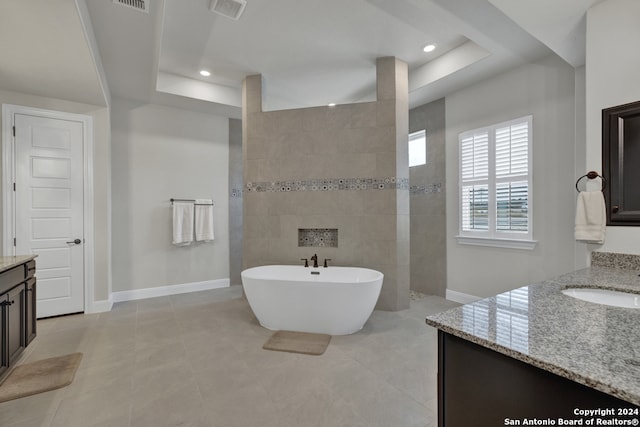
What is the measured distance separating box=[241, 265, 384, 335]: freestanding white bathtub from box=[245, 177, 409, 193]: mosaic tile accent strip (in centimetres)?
123

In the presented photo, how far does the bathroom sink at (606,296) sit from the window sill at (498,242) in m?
1.97

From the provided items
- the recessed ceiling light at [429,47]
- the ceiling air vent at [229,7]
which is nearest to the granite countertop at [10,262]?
the ceiling air vent at [229,7]

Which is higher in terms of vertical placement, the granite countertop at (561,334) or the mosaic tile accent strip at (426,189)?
the mosaic tile accent strip at (426,189)

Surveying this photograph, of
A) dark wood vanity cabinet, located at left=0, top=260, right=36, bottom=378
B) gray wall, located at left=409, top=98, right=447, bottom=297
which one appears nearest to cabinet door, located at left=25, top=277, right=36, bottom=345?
dark wood vanity cabinet, located at left=0, top=260, right=36, bottom=378

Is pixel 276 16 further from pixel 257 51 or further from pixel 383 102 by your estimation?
pixel 383 102

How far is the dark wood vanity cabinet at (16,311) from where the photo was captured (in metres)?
2.10

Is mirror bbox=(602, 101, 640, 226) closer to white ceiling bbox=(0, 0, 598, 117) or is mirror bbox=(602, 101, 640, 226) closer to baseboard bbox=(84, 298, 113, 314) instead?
white ceiling bbox=(0, 0, 598, 117)

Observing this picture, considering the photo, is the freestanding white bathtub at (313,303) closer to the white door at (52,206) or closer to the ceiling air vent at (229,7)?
the white door at (52,206)

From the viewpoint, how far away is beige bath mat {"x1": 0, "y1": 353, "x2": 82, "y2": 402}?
2051mm

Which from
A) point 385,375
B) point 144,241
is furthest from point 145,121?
point 385,375

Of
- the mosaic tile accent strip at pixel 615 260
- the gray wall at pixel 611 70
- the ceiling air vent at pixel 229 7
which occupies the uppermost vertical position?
the ceiling air vent at pixel 229 7

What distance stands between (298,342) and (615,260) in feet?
7.97

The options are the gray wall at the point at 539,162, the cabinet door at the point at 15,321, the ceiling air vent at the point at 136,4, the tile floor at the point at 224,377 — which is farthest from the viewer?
the gray wall at the point at 539,162

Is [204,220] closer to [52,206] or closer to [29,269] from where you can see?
[52,206]
